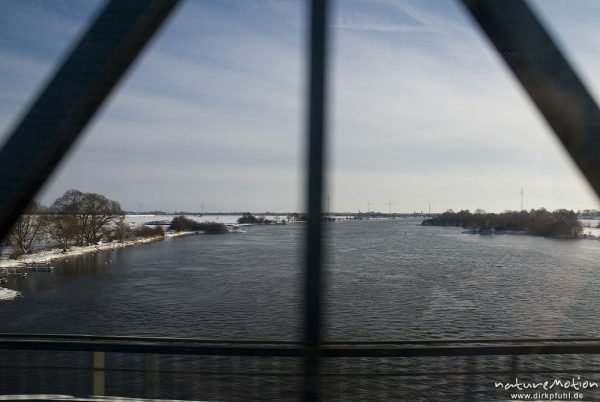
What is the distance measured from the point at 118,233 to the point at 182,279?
107ft

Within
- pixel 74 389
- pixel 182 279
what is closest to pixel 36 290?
pixel 182 279

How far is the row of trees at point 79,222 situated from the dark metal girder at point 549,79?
4134 cm

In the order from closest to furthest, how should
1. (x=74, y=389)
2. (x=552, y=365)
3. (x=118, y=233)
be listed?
1. (x=74, y=389)
2. (x=552, y=365)
3. (x=118, y=233)

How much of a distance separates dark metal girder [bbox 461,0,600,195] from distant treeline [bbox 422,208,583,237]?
53332 millimetres

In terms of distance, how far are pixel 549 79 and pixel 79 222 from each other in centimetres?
5179

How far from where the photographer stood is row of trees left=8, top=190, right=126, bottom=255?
42.8 meters

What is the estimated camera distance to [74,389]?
17.8 ft

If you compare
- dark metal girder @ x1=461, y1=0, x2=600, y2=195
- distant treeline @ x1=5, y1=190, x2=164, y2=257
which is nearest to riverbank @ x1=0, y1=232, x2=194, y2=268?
distant treeline @ x1=5, y1=190, x2=164, y2=257

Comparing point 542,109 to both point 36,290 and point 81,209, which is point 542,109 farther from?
point 81,209

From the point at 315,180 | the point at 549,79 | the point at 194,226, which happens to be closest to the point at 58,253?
the point at 194,226

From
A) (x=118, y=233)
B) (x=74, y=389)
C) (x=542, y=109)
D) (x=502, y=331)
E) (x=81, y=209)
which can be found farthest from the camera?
(x=118, y=233)

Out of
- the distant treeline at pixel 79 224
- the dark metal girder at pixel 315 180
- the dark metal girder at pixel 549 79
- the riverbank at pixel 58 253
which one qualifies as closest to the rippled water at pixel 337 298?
the riverbank at pixel 58 253

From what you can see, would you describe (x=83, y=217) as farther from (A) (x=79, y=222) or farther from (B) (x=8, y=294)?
(B) (x=8, y=294)

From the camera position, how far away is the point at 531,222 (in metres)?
55.1
